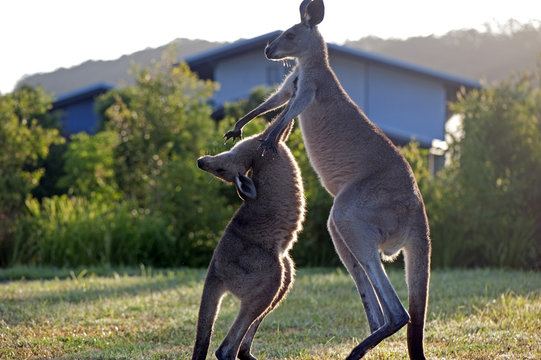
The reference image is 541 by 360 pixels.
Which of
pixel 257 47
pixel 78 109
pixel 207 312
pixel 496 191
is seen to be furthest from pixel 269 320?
pixel 78 109

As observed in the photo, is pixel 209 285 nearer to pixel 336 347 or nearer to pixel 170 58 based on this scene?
pixel 336 347

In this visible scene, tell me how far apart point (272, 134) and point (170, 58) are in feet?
42.2

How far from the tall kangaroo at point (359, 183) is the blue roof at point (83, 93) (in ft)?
97.1

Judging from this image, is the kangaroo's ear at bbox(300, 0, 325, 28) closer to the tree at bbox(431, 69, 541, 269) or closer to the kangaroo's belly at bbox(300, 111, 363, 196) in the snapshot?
the kangaroo's belly at bbox(300, 111, 363, 196)

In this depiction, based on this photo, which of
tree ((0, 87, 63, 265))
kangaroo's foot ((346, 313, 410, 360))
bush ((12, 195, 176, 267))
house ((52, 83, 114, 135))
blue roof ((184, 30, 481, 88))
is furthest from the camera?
house ((52, 83, 114, 135))

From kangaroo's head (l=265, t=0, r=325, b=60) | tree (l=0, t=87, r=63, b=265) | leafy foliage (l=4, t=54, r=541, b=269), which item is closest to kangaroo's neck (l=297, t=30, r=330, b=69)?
kangaroo's head (l=265, t=0, r=325, b=60)

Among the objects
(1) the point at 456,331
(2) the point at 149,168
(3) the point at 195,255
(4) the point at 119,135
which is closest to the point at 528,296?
(1) the point at 456,331

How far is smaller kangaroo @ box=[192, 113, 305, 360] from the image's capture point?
4465 millimetres

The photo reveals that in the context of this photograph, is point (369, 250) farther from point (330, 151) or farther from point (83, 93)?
point (83, 93)

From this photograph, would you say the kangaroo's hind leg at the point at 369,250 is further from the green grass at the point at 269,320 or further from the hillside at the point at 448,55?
the hillside at the point at 448,55

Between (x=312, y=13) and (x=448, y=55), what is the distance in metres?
70.4

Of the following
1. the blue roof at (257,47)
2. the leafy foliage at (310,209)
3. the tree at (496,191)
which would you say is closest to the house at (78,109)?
the blue roof at (257,47)

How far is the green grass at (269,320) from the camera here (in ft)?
17.8

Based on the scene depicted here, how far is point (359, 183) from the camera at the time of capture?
4.61 meters
